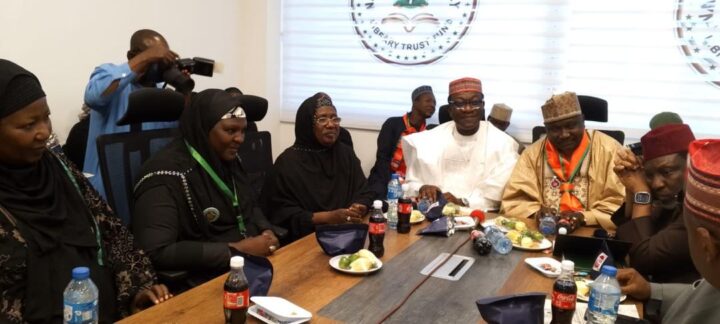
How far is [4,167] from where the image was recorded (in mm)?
1583

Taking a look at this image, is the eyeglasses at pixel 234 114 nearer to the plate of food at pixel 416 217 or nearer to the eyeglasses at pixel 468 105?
the plate of food at pixel 416 217

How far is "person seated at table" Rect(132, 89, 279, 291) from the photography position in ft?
6.41

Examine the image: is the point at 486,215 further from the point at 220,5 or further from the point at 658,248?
the point at 220,5

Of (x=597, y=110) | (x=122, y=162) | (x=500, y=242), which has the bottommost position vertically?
(x=500, y=242)

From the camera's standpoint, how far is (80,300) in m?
1.31

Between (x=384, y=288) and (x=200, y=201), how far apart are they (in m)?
0.88

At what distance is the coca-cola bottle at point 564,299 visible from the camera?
1.39 m

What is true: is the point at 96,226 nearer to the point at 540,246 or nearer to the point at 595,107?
the point at 540,246

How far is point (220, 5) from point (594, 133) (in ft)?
11.2

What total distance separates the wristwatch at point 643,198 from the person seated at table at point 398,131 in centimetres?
224

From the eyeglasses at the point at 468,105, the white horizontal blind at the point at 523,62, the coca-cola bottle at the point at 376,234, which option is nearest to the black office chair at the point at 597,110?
the white horizontal blind at the point at 523,62

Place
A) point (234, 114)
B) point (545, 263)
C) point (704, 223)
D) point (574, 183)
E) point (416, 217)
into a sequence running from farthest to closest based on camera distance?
point (574, 183)
point (416, 217)
point (234, 114)
point (545, 263)
point (704, 223)

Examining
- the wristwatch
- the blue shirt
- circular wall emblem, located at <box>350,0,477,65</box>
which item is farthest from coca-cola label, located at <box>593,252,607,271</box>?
circular wall emblem, located at <box>350,0,477,65</box>

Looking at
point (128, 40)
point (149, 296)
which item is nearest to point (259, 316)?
point (149, 296)
